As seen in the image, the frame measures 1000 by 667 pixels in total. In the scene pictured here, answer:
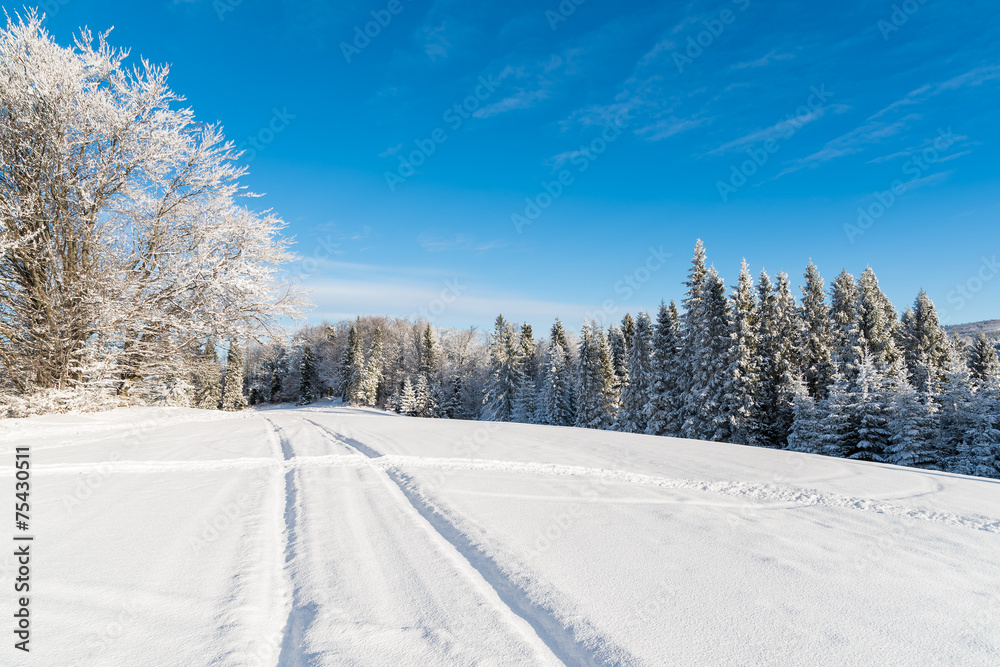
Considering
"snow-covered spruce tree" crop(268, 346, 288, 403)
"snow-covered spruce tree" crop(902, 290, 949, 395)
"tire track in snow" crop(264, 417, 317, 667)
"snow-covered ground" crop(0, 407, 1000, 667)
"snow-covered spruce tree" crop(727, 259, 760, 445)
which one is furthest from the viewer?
"snow-covered spruce tree" crop(268, 346, 288, 403)

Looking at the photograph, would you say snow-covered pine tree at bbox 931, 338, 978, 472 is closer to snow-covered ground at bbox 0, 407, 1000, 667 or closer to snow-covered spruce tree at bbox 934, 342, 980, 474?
snow-covered spruce tree at bbox 934, 342, 980, 474

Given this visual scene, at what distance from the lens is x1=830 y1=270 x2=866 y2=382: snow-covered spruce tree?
27719mm

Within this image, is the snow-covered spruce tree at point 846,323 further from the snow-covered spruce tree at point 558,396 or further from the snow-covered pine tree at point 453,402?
the snow-covered pine tree at point 453,402

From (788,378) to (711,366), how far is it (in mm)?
4352

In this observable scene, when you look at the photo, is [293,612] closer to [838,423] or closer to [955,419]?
[838,423]

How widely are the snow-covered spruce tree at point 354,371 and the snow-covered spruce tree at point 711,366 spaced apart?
4207 centimetres

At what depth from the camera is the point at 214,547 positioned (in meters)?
2.89

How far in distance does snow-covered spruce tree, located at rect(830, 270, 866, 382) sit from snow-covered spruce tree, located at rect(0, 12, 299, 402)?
3203 cm

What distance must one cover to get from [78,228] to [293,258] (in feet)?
12.6

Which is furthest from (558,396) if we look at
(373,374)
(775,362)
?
(373,374)

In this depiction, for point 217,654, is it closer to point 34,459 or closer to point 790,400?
point 34,459

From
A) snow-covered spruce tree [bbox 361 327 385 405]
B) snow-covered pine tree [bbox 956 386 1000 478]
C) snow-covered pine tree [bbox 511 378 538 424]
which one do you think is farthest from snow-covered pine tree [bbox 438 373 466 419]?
snow-covered pine tree [bbox 956 386 1000 478]

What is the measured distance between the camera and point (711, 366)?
2459cm

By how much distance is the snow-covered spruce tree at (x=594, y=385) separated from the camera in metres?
37.2
